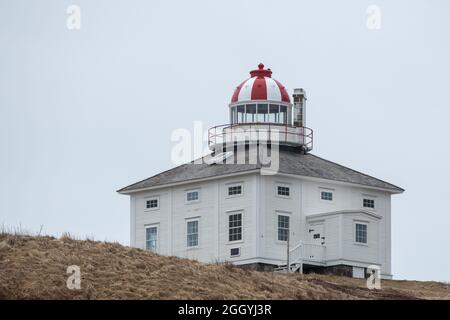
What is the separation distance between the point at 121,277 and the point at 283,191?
72.0ft

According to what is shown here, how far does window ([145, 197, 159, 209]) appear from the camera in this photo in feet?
237

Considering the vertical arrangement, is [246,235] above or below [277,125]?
below

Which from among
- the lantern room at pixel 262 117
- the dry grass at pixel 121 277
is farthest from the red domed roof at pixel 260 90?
the dry grass at pixel 121 277

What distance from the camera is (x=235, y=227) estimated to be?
68.7m

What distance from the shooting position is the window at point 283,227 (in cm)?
6874

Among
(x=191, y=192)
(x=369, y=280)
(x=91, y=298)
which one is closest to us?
(x=91, y=298)

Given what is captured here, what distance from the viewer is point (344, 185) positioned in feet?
233

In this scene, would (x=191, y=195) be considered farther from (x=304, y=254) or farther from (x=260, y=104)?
(x=304, y=254)

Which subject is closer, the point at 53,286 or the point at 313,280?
the point at 53,286

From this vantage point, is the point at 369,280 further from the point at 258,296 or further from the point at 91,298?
the point at 91,298

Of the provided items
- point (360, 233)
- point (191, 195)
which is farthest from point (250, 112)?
point (360, 233)

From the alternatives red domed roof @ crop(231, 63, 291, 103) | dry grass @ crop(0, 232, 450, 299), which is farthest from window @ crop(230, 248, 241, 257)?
dry grass @ crop(0, 232, 450, 299)

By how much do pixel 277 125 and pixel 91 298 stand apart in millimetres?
27525
